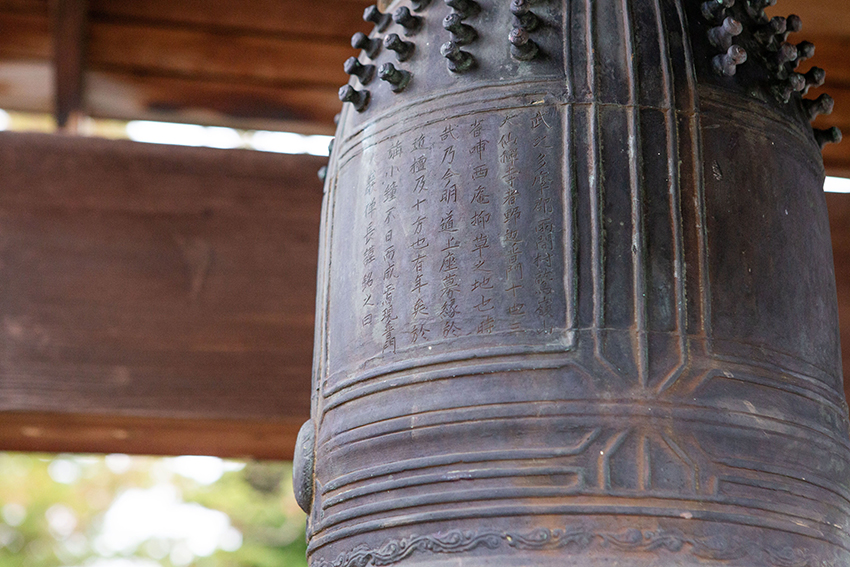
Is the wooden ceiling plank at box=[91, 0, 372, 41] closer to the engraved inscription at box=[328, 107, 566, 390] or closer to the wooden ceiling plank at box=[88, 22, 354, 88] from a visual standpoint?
the wooden ceiling plank at box=[88, 22, 354, 88]

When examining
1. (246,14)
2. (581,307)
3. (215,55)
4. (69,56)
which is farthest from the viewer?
(215,55)

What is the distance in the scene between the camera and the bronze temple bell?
1.67 m

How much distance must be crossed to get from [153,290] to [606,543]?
2244mm

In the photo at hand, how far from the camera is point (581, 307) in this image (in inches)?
69.3

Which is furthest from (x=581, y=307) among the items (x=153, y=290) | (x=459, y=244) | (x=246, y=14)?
(x=246, y=14)

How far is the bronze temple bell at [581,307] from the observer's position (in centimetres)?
167

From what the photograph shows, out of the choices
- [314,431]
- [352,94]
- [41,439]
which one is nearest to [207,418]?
[41,439]

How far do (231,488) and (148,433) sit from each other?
6.38 meters

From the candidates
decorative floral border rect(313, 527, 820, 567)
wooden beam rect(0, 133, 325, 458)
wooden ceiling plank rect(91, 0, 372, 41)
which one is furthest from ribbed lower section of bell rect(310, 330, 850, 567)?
wooden ceiling plank rect(91, 0, 372, 41)

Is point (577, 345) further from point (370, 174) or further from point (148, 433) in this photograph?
point (148, 433)

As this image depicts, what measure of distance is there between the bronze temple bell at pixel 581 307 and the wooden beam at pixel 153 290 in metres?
1.36

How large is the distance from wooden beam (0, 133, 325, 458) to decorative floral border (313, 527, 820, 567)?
1.75m

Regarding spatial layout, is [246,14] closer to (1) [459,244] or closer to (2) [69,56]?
(2) [69,56]

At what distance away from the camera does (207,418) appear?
3361 mm
